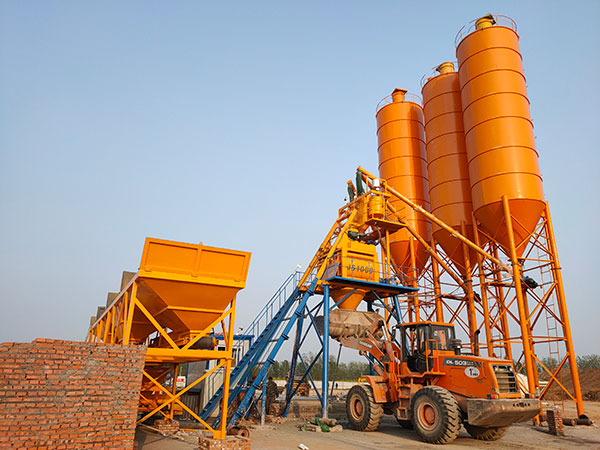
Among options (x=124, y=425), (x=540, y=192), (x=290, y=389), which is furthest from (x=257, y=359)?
(x=540, y=192)

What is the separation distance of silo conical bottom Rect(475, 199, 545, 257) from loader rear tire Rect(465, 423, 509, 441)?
29.2 feet

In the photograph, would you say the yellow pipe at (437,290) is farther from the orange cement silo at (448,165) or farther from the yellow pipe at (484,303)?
the yellow pipe at (484,303)

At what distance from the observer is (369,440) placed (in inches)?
440

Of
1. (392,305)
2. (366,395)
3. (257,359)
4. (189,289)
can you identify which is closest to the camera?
(189,289)

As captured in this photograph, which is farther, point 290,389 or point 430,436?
point 290,389

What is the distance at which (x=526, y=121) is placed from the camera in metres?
18.8

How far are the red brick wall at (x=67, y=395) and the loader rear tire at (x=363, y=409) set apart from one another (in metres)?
7.72

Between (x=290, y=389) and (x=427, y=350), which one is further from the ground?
(x=427, y=350)

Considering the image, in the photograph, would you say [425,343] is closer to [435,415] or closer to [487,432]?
[435,415]

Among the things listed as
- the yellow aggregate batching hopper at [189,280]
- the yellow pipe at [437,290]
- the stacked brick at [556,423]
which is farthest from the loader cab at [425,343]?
the yellow pipe at [437,290]

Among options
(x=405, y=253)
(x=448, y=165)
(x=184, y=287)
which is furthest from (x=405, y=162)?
(x=184, y=287)

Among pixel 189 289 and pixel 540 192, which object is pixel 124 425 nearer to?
pixel 189 289

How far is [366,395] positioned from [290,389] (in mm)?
4633

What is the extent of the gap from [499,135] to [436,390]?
12.0 metres
